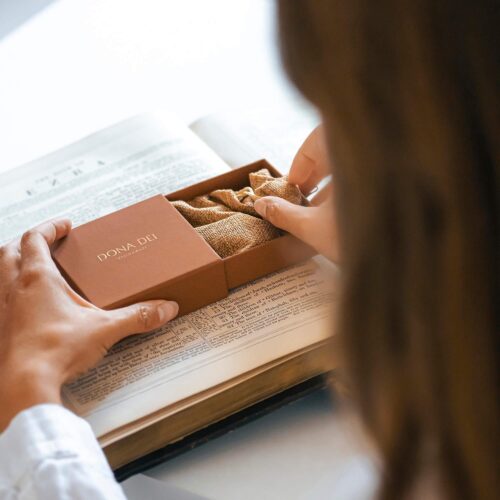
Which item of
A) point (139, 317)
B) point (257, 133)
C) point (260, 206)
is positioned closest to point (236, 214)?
point (260, 206)

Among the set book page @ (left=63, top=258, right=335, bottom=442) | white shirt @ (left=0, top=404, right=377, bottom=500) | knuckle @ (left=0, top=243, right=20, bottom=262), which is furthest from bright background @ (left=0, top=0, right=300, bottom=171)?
white shirt @ (left=0, top=404, right=377, bottom=500)

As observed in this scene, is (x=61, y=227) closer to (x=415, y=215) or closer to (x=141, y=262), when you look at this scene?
(x=141, y=262)

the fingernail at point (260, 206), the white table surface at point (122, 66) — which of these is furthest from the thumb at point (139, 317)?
the white table surface at point (122, 66)

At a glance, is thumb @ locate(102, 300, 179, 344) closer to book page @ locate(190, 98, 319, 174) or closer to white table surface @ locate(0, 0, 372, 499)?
book page @ locate(190, 98, 319, 174)

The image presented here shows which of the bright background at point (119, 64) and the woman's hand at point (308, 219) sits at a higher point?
the bright background at point (119, 64)

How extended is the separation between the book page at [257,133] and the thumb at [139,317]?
25cm

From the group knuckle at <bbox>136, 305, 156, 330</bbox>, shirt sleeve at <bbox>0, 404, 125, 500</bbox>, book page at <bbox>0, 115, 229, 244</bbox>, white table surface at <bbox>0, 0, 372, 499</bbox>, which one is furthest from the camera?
white table surface at <bbox>0, 0, 372, 499</bbox>

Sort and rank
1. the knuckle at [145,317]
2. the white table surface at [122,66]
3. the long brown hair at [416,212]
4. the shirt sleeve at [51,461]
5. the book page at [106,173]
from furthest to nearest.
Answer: the white table surface at [122,66], the book page at [106,173], the knuckle at [145,317], the shirt sleeve at [51,461], the long brown hair at [416,212]

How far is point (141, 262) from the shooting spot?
60 cm

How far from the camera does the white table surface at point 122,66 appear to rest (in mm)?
930

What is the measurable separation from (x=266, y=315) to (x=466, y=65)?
0.31 m

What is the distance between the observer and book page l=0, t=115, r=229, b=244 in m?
0.76

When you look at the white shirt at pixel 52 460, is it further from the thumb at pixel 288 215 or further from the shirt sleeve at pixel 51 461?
the thumb at pixel 288 215

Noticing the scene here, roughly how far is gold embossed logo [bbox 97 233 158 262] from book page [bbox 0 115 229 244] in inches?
5.3
